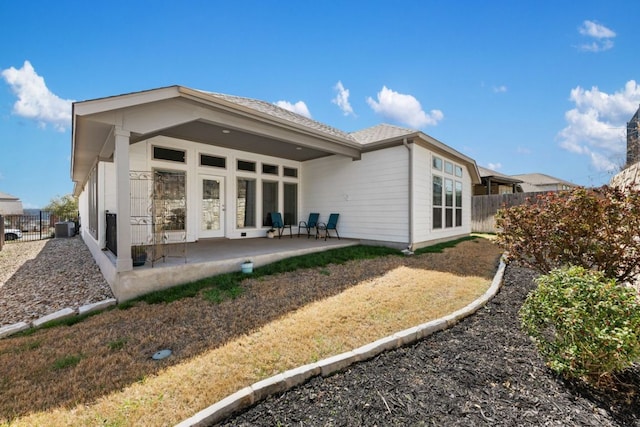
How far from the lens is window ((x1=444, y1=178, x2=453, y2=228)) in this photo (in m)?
9.09

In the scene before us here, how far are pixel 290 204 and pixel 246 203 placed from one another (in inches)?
67.9

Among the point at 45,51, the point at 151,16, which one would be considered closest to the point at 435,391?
the point at 151,16

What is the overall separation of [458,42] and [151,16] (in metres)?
8.46

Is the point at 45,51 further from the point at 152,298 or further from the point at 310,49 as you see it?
the point at 152,298

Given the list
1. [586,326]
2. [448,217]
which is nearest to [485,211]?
[448,217]

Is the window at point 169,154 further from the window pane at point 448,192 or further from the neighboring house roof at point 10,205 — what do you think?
the neighboring house roof at point 10,205

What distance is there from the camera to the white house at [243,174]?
453 cm

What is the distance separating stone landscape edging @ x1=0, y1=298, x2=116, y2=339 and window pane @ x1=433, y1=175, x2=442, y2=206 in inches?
320

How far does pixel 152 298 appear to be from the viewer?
4.06m

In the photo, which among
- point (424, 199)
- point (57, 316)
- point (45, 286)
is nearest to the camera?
point (57, 316)

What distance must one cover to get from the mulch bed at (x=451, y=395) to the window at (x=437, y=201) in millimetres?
6076

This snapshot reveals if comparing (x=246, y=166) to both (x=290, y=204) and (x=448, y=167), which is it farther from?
(x=448, y=167)

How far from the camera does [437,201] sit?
28.3ft

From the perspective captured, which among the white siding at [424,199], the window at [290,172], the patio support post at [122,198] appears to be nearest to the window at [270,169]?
the window at [290,172]
